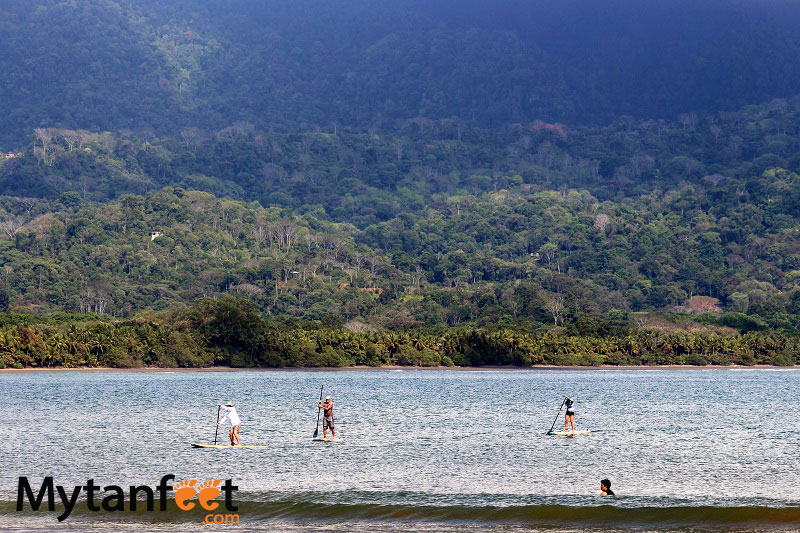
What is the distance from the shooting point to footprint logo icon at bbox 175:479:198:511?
1202 inches

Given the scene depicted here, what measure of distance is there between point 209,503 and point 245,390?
59641mm

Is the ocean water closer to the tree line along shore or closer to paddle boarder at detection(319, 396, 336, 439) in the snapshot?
paddle boarder at detection(319, 396, 336, 439)

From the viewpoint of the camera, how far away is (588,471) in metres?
38.0

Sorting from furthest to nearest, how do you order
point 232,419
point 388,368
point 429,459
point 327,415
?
point 388,368 < point 327,415 < point 232,419 < point 429,459

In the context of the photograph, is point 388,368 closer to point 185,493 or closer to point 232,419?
point 232,419

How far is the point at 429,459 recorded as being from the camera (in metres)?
40.9

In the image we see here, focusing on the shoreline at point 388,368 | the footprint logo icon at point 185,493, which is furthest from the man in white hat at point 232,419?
the shoreline at point 388,368

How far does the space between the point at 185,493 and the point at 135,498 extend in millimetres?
1877

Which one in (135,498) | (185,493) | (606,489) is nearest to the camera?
(135,498)

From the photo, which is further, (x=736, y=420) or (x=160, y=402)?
(x=160, y=402)

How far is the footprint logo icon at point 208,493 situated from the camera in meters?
30.7

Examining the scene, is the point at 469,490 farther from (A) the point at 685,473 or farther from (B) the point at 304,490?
(A) the point at 685,473

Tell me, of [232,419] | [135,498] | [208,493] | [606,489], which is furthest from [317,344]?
[606,489]

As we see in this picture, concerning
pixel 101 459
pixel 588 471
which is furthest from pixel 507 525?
pixel 101 459
